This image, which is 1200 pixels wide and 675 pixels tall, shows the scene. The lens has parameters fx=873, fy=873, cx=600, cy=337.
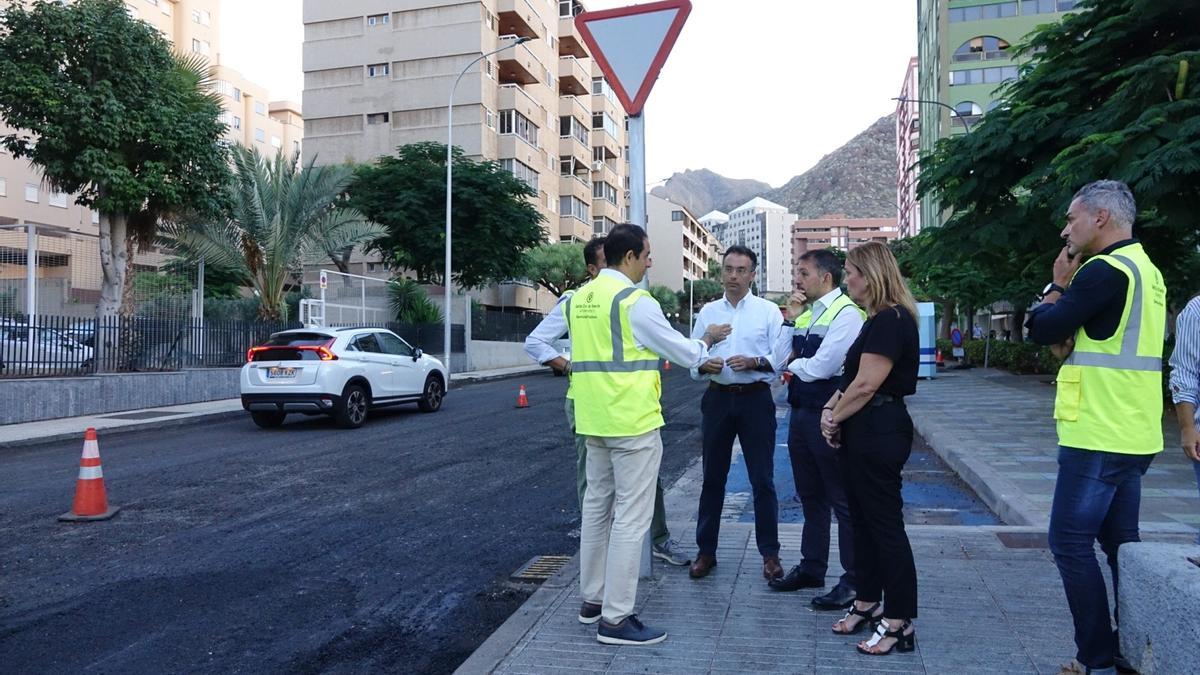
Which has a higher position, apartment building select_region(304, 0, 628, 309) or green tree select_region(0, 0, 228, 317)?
apartment building select_region(304, 0, 628, 309)

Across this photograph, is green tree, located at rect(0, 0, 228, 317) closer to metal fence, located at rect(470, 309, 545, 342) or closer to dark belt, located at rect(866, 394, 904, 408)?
dark belt, located at rect(866, 394, 904, 408)

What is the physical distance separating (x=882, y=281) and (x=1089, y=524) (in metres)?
1.24

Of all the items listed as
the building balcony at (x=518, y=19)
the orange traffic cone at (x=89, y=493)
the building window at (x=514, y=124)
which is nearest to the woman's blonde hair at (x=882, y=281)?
the orange traffic cone at (x=89, y=493)

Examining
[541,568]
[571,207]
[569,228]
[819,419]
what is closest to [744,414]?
[819,419]

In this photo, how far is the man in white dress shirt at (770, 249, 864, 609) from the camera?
4391 mm

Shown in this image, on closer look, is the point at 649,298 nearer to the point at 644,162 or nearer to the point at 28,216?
the point at 644,162

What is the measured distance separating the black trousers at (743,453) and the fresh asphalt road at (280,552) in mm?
998

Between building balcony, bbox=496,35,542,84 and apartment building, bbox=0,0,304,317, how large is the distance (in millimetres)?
14397

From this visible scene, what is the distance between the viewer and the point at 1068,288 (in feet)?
10.7

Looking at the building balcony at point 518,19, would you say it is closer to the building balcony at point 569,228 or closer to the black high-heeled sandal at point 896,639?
the building balcony at point 569,228

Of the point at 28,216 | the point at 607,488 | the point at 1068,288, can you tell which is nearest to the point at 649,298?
the point at 607,488

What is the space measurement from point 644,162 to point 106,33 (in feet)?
47.2

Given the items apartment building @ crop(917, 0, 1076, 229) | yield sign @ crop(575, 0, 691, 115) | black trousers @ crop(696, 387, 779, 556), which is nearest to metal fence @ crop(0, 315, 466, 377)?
yield sign @ crop(575, 0, 691, 115)

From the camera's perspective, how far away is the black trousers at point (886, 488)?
12.0 feet
